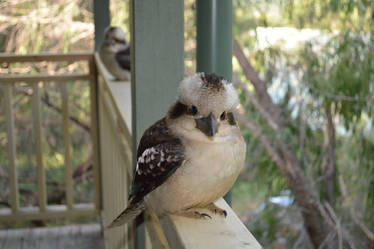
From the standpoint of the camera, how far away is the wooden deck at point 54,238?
9.54ft

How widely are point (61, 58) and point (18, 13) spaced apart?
2.52 m

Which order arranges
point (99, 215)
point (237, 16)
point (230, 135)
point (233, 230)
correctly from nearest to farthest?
point (233, 230)
point (230, 135)
point (99, 215)
point (237, 16)

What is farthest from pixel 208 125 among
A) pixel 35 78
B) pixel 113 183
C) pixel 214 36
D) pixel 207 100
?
pixel 35 78

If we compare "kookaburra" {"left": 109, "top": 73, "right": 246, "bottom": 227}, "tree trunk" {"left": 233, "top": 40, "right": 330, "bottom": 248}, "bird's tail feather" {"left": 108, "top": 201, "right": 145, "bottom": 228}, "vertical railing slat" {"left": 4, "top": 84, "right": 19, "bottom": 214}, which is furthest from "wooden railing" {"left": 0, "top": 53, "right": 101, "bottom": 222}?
"kookaburra" {"left": 109, "top": 73, "right": 246, "bottom": 227}

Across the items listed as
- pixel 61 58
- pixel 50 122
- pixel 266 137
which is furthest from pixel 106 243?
pixel 50 122

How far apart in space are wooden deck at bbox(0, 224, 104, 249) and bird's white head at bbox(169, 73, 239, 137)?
217 cm

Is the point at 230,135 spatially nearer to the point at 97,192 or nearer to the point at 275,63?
the point at 97,192

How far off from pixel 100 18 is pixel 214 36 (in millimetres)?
2248

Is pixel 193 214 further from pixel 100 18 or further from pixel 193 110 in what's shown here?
pixel 100 18

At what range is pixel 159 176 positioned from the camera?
3.33 ft

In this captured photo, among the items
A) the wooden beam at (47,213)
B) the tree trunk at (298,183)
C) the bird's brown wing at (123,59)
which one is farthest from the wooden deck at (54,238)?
the tree trunk at (298,183)

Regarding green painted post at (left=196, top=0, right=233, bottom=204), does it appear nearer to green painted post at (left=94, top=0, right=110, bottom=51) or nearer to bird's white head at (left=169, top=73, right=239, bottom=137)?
Answer: bird's white head at (left=169, top=73, right=239, bottom=137)

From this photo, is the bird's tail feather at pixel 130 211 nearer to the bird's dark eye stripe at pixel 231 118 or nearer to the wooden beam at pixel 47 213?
the bird's dark eye stripe at pixel 231 118

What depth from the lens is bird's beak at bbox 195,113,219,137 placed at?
3.05 ft
